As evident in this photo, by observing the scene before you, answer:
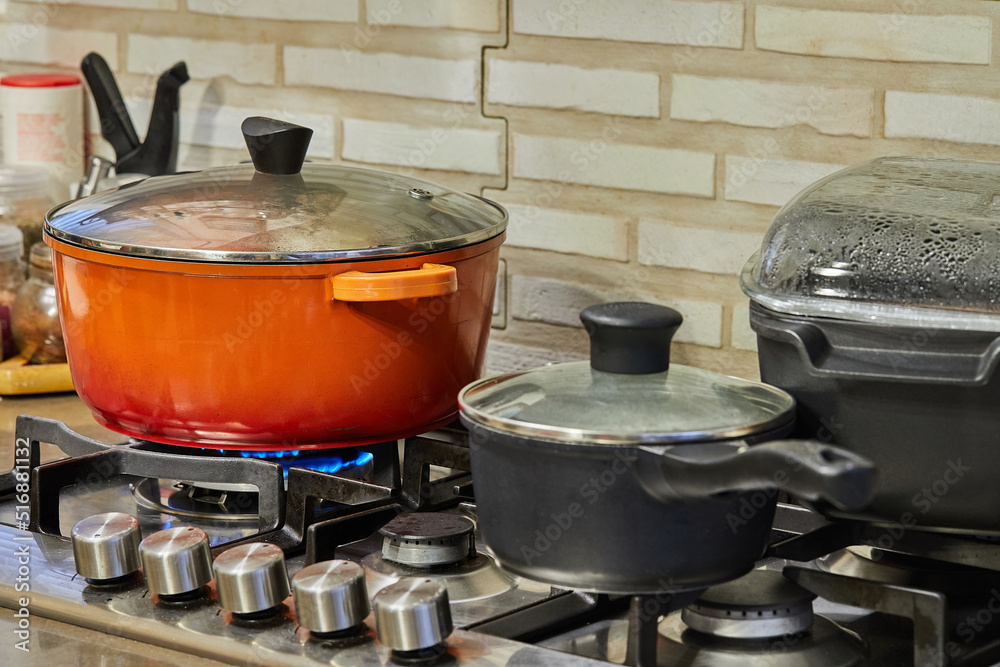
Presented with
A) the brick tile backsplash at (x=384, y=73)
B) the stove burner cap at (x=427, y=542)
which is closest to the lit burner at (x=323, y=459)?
the stove burner cap at (x=427, y=542)

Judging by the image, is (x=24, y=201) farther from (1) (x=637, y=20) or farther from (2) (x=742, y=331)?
(2) (x=742, y=331)

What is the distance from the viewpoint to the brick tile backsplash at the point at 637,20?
3.87 ft

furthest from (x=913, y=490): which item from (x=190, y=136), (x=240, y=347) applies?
(x=190, y=136)

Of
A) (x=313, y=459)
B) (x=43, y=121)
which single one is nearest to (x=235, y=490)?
(x=313, y=459)

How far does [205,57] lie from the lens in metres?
1.58

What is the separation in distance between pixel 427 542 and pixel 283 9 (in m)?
0.84

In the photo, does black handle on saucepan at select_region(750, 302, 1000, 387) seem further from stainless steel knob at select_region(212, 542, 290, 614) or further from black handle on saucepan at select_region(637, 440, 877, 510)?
stainless steel knob at select_region(212, 542, 290, 614)

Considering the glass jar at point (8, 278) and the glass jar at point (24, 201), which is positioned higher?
the glass jar at point (24, 201)

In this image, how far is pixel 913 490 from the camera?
743mm

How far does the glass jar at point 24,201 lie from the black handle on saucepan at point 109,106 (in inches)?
4.4

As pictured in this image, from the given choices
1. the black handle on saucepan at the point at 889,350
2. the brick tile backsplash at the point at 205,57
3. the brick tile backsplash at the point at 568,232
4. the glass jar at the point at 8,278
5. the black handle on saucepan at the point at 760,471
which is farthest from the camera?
the brick tile backsplash at the point at 205,57

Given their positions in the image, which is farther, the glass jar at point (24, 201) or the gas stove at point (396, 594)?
the glass jar at point (24, 201)

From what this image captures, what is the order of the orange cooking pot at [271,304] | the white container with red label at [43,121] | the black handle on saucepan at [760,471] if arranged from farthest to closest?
1. the white container with red label at [43,121]
2. the orange cooking pot at [271,304]
3. the black handle on saucepan at [760,471]

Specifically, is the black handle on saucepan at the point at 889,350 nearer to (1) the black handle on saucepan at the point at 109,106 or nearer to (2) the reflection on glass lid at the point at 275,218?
(2) the reflection on glass lid at the point at 275,218
